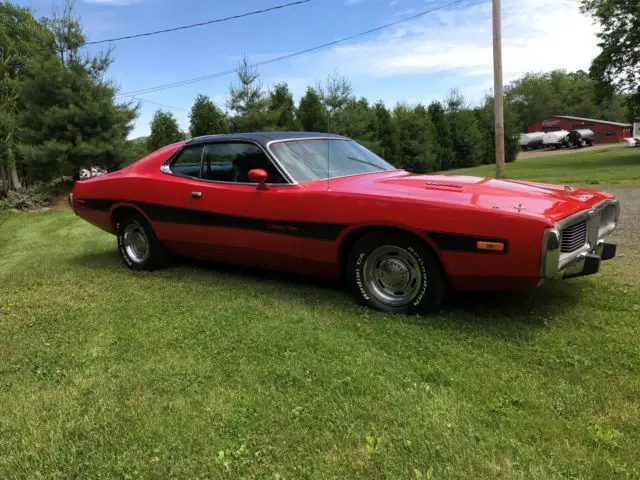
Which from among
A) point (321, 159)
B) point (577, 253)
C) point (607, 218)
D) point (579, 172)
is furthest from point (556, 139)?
point (577, 253)

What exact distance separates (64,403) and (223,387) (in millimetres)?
847

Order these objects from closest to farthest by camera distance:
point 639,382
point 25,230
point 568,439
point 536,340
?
point 568,439 < point 639,382 < point 536,340 < point 25,230

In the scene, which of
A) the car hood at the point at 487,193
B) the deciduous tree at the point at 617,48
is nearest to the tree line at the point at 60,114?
the car hood at the point at 487,193

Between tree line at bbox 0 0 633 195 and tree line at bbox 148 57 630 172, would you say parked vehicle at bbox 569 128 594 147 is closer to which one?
tree line at bbox 148 57 630 172

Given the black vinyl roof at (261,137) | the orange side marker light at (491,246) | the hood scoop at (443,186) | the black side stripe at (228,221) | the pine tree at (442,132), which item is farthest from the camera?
the pine tree at (442,132)

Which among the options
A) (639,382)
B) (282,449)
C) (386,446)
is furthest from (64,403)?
(639,382)

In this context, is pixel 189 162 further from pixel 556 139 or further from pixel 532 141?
pixel 532 141

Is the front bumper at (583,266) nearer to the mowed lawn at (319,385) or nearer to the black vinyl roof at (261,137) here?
the mowed lawn at (319,385)

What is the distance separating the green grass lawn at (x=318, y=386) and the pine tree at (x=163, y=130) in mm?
17203

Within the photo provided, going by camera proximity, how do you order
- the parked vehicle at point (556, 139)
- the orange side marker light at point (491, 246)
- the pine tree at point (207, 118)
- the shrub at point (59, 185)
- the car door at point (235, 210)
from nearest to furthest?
the orange side marker light at point (491, 246) → the car door at point (235, 210) → the shrub at point (59, 185) → the pine tree at point (207, 118) → the parked vehicle at point (556, 139)

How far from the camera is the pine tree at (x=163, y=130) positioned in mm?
20859

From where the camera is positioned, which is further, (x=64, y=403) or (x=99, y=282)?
(x=99, y=282)

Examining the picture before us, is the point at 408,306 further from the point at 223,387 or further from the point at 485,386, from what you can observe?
the point at 223,387

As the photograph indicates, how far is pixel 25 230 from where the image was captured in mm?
10352
